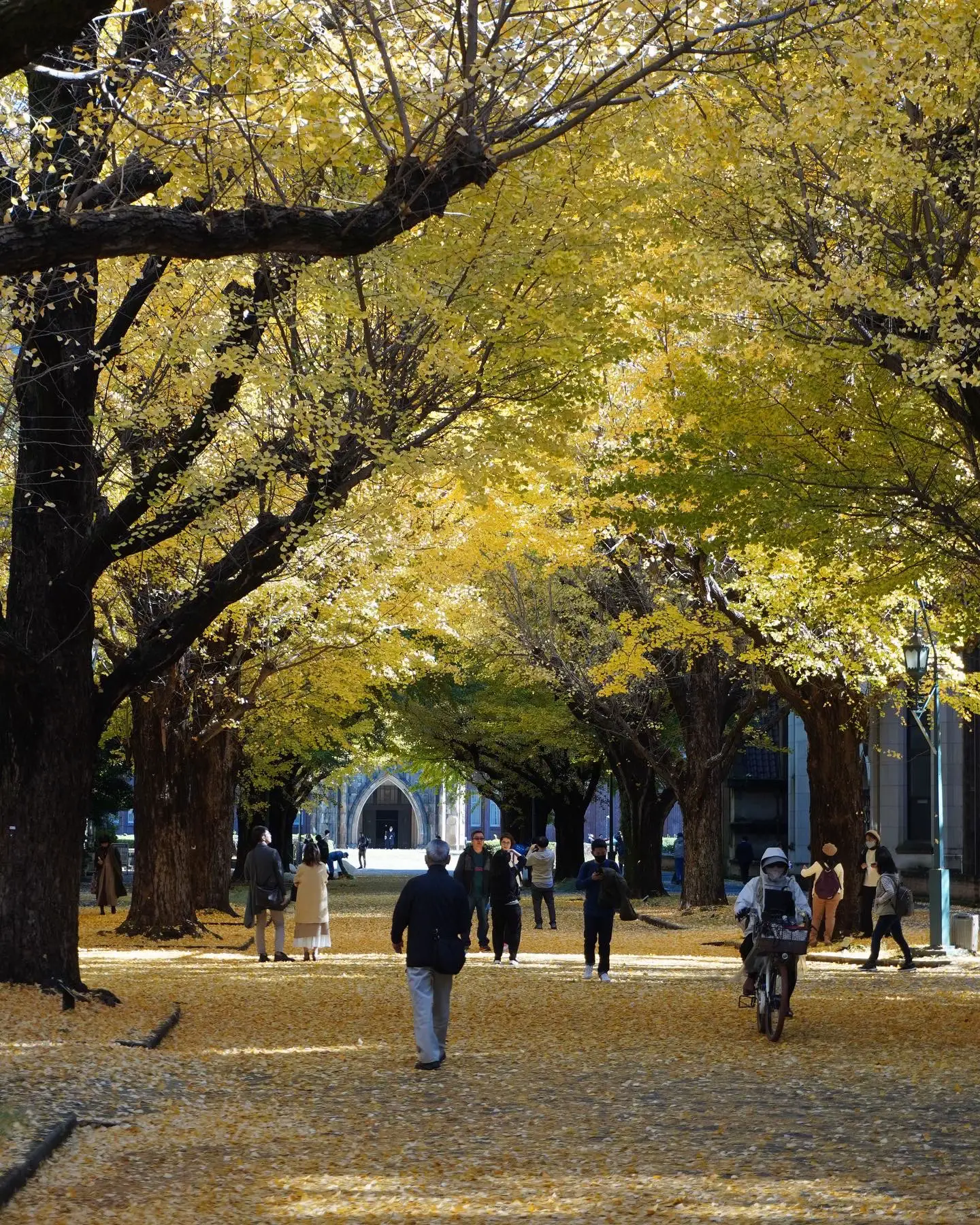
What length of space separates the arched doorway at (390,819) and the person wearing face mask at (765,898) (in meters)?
99.9

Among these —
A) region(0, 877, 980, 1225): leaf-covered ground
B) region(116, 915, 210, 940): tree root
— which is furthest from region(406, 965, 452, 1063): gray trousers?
region(116, 915, 210, 940): tree root

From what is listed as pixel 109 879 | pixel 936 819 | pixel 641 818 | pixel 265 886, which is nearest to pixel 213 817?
pixel 109 879

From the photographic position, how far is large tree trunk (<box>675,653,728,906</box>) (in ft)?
107

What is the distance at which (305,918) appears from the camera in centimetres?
2284

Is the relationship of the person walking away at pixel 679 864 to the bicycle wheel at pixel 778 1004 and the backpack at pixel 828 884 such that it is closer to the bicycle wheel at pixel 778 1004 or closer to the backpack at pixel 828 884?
the backpack at pixel 828 884

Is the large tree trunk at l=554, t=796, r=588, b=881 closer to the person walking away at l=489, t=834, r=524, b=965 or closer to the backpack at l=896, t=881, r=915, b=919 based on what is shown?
the person walking away at l=489, t=834, r=524, b=965

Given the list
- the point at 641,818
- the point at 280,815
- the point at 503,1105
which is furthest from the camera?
the point at 280,815

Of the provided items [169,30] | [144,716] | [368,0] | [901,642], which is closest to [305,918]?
[144,716]

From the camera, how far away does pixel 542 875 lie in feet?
99.8

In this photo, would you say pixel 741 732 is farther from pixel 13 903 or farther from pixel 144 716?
pixel 13 903

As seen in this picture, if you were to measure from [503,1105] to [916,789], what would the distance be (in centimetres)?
3300

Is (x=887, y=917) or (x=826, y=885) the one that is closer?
(x=887, y=917)

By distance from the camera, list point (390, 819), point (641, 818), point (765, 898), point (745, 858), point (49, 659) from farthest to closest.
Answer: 1. point (390, 819)
2. point (745, 858)
3. point (641, 818)
4. point (49, 659)
5. point (765, 898)

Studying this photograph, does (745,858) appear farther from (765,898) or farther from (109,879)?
(765,898)
